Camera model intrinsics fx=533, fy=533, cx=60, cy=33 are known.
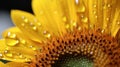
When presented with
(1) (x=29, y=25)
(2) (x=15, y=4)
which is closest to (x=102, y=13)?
(1) (x=29, y=25)

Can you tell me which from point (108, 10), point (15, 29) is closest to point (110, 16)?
point (108, 10)

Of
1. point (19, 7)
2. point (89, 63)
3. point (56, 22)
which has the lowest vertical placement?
point (89, 63)

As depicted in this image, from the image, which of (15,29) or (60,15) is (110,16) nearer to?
(60,15)

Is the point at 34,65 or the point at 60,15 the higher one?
the point at 60,15

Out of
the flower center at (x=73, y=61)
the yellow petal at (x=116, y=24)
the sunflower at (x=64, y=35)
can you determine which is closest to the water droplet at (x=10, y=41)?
the sunflower at (x=64, y=35)

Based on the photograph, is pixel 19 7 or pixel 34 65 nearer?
pixel 34 65

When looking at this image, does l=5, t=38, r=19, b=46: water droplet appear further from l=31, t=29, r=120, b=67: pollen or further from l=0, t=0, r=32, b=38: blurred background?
l=0, t=0, r=32, b=38: blurred background
